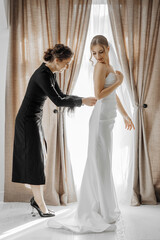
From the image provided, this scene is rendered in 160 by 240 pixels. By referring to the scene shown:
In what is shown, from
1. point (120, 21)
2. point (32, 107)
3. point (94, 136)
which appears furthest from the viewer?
point (120, 21)

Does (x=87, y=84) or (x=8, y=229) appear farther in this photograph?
(x=87, y=84)

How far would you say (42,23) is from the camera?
3326 mm

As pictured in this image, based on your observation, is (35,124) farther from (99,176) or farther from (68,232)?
(68,232)

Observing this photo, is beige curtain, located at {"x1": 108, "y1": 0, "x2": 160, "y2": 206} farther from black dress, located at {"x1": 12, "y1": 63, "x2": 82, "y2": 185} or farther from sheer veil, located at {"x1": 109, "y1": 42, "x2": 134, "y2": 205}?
black dress, located at {"x1": 12, "y1": 63, "x2": 82, "y2": 185}

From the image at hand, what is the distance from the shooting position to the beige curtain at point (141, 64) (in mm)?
3309

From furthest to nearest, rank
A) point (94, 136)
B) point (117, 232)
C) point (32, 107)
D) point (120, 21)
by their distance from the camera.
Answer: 1. point (120, 21)
2. point (32, 107)
3. point (94, 136)
4. point (117, 232)

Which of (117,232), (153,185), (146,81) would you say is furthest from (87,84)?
(117,232)

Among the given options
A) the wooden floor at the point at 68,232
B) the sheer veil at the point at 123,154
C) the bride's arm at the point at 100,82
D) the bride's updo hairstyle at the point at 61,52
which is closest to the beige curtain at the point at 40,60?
the wooden floor at the point at 68,232

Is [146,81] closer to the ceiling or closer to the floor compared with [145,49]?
closer to the floor

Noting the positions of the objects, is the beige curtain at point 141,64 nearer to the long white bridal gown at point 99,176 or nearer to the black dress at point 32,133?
the long white bridal gown at point 99,176

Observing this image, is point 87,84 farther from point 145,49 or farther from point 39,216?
point 39,216

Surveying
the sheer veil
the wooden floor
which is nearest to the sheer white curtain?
the sheer veil

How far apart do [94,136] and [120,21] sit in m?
1.58

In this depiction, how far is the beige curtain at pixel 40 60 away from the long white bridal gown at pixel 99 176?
826mm
